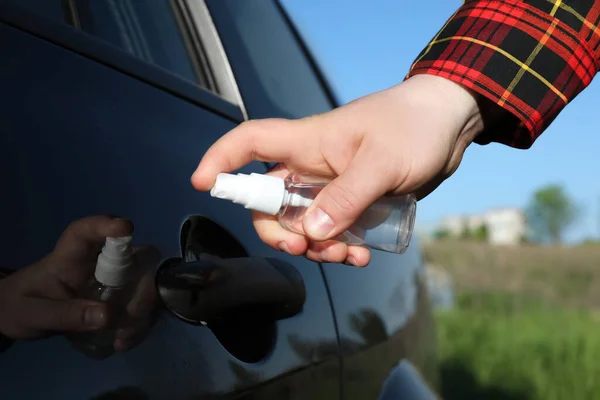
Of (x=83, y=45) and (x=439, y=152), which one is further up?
(x=83, y=45)

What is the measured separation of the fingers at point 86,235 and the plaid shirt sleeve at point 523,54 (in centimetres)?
59

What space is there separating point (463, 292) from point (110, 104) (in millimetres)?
13872

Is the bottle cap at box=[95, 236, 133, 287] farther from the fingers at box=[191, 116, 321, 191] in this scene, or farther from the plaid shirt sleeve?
the plaid shirt sleeve

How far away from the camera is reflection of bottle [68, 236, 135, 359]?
883 mm

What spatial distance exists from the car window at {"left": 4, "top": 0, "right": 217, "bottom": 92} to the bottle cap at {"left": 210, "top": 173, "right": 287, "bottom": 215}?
354mm

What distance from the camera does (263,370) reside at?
1.14m

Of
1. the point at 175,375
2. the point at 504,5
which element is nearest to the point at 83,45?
the point at 175,375

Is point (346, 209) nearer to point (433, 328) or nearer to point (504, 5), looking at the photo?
point (504, 5)

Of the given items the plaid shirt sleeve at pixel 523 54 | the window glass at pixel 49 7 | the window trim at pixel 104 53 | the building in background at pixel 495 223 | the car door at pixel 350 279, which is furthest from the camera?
the building in background at pixel 495 223

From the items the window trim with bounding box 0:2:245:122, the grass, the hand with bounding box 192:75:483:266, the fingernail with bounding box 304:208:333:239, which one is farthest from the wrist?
the grass

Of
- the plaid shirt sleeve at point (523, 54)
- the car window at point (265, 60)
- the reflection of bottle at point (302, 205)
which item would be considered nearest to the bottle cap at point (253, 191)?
the reflection of bottle at point (302, 205)

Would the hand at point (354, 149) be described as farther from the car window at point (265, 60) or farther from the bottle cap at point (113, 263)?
the car window at point (265, 60)

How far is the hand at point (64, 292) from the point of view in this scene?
830 mm

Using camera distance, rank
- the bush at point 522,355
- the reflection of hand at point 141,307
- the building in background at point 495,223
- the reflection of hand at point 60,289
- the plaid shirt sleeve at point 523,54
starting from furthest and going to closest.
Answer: the building in background at point 495,223
the bush at point 522,355
the plaid shirt sleeve at point 523,54
the reflection of hand at point 141,307
the reflection of hand at point 60,289
